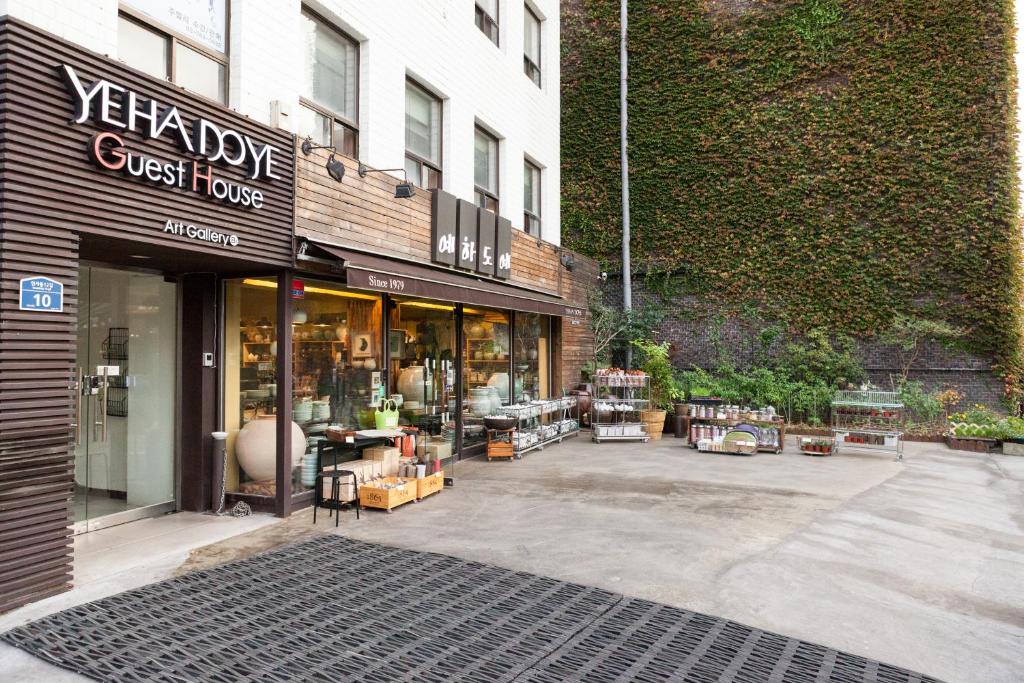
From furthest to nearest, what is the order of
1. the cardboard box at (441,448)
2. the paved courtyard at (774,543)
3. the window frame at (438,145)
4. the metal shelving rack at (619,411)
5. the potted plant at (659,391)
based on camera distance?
the potted plant at (659,391) → the metal shelving rack at (619,411) → the cardboard box at (441,448) → the window frame at (438,145) → the paved courtyard at (774,543)

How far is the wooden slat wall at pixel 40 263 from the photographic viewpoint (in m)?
4.56

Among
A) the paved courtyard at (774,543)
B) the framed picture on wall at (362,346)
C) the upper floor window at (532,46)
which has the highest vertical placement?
the upper floor window at (532,46)

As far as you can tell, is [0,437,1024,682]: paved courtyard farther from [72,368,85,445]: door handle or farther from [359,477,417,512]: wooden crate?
[72,368,85,445]: door handle

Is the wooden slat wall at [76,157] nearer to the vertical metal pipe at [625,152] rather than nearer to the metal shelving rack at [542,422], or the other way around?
the metal shelving rack at [542,422]

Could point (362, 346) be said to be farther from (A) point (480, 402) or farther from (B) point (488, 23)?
(B) point (488, 23)

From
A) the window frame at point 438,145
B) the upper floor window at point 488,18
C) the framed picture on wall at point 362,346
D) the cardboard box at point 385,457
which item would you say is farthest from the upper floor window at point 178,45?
the upper floor window at point 488,18

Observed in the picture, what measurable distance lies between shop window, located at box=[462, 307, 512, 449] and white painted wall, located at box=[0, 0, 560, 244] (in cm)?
211

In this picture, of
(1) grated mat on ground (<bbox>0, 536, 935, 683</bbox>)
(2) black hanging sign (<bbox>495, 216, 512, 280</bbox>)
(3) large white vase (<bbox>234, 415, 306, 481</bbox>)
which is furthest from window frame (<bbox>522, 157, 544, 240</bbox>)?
(1) grated mat on ground (<bbox>0, 536, 935, 683</bbox>)

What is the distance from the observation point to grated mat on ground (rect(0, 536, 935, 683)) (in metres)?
3.68

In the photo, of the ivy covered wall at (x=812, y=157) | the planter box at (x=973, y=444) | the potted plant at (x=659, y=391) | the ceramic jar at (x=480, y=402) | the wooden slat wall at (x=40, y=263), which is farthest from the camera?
the ivy covered wall at (x=812, y=157)

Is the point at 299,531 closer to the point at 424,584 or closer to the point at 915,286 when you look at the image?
the point at 424,584

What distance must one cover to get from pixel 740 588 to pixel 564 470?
17.3ft

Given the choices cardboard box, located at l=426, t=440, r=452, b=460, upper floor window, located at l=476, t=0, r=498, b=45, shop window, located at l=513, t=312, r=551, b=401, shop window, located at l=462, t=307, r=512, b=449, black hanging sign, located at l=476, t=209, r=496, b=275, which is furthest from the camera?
shop window, located at l=513, t=312, r=551, b=401

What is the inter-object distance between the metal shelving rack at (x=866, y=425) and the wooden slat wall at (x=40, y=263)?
11712mm
